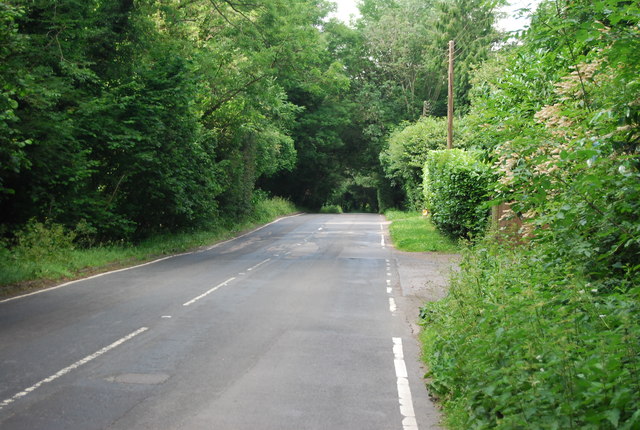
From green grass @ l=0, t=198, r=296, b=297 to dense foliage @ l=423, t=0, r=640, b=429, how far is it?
9.92m

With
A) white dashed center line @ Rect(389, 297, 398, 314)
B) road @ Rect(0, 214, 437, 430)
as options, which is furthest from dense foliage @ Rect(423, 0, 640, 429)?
white dashed center line @ Rect(389, 297, 398, 314)

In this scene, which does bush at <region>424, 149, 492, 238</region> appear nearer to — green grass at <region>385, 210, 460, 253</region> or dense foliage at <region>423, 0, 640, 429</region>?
green grass at <region>385, 210, 460, 253</region>

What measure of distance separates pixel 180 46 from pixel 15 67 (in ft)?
40.6

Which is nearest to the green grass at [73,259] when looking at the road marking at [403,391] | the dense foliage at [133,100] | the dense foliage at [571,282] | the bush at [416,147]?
the dense foliage at [133,100]

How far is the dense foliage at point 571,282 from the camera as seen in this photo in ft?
14.3

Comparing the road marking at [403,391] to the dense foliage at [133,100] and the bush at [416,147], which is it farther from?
the bush at [416,147]

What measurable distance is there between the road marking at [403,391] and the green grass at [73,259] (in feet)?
29.4

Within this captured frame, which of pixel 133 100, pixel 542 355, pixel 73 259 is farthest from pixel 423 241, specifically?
pixel 542 355

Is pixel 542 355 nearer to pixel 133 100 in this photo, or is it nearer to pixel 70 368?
pixel 70 368

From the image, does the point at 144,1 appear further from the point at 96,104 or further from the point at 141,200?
the point at 141,200

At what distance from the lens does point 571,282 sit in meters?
6.23

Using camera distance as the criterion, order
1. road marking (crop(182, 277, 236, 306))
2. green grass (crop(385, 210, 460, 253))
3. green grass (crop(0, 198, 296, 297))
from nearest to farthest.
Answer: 1. road marking (crop(182, 277, 236, 306))
2. green grass (crop(0, 198, 296, 297))
3. green grass (crop(385, 210, 460, 253))

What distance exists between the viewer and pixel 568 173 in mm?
6957

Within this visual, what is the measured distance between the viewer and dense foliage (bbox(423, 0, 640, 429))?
437 centimetres
